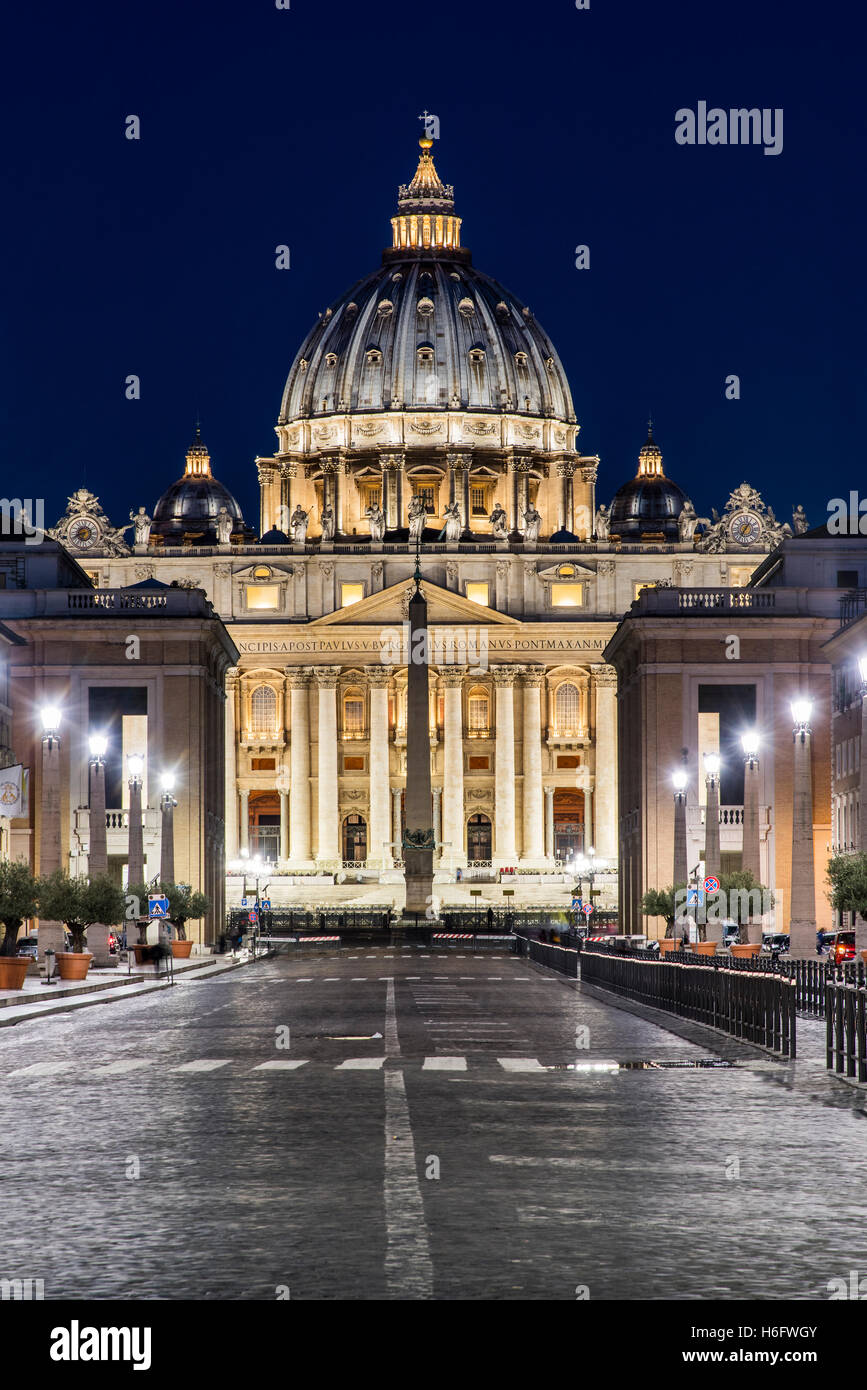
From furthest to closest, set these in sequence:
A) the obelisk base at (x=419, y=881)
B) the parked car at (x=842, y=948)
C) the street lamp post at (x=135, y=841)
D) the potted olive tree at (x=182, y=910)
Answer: the obelisk base at (x=419, y=881)
the potted olive tree at (x=182, y=910)
the street lamp post at (x=135, y=841)
the parked car at (x=842, y=948)

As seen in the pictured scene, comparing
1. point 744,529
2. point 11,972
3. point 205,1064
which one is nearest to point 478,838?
point 744,529

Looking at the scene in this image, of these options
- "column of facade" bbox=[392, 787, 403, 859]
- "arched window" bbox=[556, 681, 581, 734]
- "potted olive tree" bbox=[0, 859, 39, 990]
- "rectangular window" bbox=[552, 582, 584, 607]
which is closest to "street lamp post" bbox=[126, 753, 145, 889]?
"potted olive tree" bbox=[0, 859, 39, 990]

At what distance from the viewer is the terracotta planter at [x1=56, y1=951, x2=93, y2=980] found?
5491cm

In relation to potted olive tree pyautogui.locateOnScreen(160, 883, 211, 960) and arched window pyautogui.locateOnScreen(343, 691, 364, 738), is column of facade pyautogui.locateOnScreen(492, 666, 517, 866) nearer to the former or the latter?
arched window pyautogui.locateOnScreen(343, 691, 364, 738)

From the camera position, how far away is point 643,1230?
512 inches

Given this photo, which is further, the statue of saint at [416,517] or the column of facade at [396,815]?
the statue of saint at [416,517]

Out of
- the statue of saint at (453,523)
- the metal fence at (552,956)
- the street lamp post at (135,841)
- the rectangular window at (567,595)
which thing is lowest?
the metal fence at (552,956)

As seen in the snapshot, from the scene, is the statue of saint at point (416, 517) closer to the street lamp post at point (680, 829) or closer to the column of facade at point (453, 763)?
the column of facade at point (453, 763)

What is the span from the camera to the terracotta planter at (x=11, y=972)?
4891 cm

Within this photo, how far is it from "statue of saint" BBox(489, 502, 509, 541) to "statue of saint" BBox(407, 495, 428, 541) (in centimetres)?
588

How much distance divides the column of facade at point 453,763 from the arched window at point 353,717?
22.5 feet

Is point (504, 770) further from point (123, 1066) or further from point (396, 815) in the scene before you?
point (123, 1066)

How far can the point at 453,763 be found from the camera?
176 m

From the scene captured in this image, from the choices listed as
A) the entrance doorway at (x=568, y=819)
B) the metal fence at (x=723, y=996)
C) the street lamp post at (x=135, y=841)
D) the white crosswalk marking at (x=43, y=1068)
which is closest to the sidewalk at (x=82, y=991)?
the street lamp post at (x=135, y=841)
